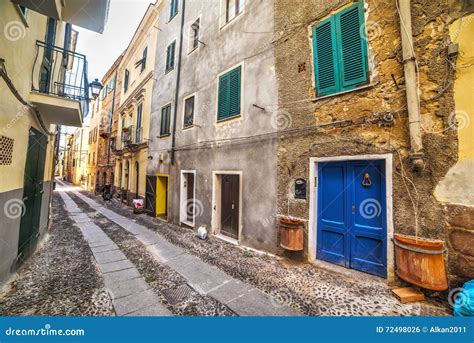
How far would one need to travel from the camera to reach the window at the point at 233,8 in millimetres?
6611

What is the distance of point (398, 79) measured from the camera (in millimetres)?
3561

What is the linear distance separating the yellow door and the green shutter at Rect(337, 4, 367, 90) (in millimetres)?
8485

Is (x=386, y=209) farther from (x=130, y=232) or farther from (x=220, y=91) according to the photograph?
(x=130, y=232)

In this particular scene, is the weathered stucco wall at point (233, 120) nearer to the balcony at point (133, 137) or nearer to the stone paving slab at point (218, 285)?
the stone paving slab at point (218, 285)

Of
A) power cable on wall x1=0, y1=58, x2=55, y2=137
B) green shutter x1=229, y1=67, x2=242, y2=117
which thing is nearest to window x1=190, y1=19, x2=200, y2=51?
green shutter x1=229, y1=67, x2=242, y2=117

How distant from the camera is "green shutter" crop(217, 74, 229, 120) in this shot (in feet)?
21.6

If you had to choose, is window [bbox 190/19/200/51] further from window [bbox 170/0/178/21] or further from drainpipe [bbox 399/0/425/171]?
drainpipe [bbox 399/0/425/171]

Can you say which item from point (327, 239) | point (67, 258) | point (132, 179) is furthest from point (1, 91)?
point (132, 179)

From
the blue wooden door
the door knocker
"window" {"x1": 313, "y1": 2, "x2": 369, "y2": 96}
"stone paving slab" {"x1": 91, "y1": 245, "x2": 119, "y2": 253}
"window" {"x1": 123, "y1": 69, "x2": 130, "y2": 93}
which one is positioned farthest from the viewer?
"window" {"x1": 123, "y1": 69, "x2": 130, "y2": 93}

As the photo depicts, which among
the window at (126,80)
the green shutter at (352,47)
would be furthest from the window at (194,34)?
the window at (126,80)

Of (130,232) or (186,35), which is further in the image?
(186,35)

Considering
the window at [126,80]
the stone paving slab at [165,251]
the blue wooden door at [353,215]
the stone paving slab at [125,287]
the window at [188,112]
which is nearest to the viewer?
the stone paving slab at [125,287]

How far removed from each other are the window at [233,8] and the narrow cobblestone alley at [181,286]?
7.60 metres

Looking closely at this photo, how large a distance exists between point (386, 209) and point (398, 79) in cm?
233
